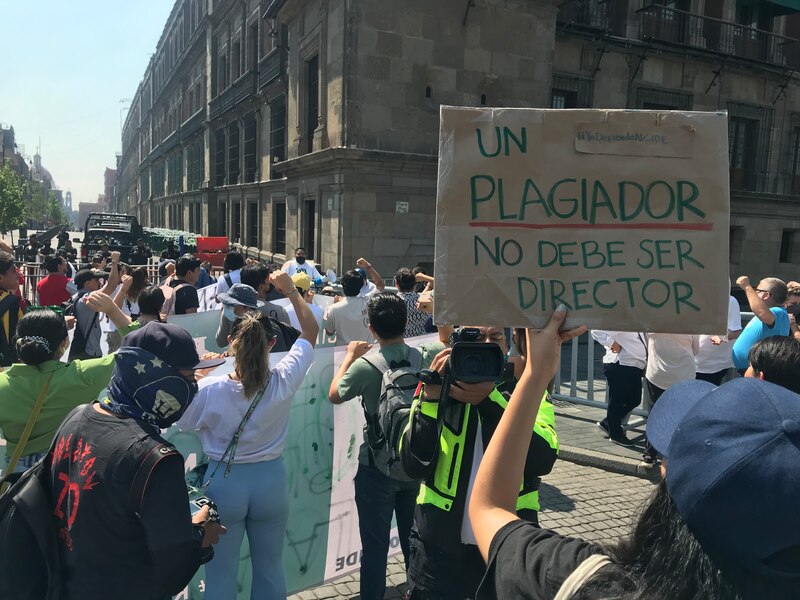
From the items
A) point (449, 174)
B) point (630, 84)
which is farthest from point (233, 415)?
point (630, 84)

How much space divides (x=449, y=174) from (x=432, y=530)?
137 centimetres

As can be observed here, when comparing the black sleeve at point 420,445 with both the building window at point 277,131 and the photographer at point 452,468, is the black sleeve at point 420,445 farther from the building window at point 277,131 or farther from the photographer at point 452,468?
the building window at point 277,131

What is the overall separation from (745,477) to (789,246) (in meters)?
26.0

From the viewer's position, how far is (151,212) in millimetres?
68312

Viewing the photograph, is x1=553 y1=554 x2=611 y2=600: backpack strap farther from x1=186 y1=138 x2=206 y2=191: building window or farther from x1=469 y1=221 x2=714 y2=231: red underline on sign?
x1=186 y1=138 x2=206 y2=191: building window

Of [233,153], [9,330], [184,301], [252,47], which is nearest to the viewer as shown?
[9,330]

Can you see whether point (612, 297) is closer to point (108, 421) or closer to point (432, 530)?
point (432, 530)

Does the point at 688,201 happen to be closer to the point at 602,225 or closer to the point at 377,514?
the point at 602,225

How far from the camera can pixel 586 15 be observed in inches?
715

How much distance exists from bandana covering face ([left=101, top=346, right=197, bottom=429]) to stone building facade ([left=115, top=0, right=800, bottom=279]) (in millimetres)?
12671

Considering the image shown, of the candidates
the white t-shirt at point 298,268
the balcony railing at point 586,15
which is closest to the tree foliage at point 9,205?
the balcony railing at point 586,15

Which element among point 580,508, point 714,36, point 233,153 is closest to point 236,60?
point 233,153

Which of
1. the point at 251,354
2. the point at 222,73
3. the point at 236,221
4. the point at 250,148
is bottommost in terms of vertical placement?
the point at 251,354

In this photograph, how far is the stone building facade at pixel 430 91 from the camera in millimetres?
14664
